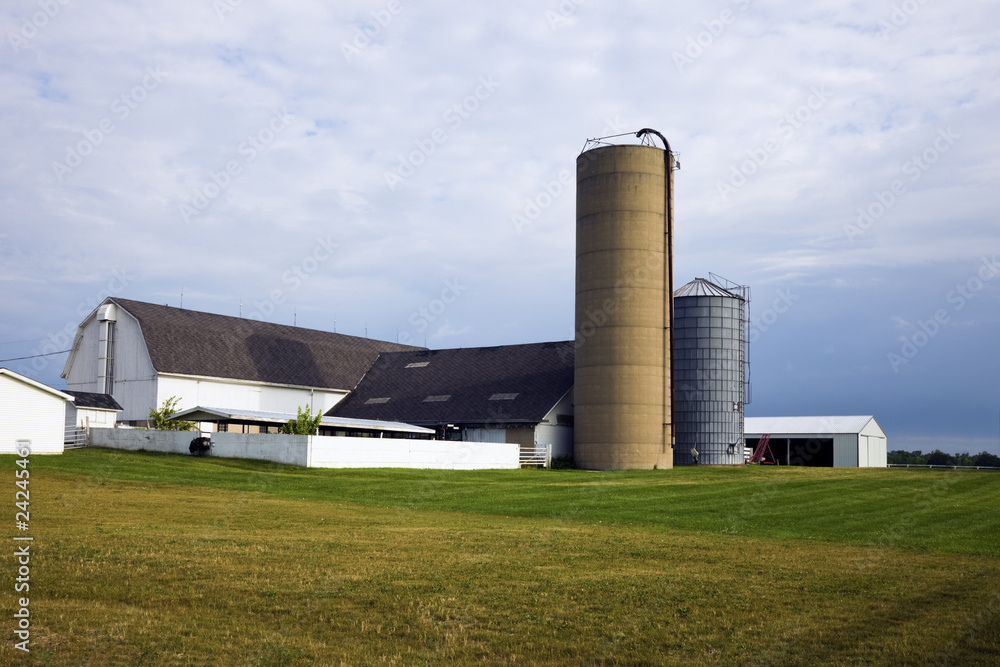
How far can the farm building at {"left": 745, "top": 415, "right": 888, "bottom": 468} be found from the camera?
6812 centimetres

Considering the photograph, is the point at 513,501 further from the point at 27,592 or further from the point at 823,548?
the point at 27,592

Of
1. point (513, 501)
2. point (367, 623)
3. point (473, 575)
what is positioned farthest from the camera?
point (513, 501)

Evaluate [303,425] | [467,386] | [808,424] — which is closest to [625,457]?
[467,386]

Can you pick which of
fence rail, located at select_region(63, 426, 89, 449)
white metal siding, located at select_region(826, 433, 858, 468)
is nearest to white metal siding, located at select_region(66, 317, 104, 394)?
fence rail, located at select_region(63, 426, 89, 449)

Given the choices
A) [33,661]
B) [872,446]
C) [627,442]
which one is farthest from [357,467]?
[872,446]

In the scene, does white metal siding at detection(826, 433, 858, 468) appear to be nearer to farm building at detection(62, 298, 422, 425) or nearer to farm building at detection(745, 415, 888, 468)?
farm building at detection(745, 415, 888, 468)

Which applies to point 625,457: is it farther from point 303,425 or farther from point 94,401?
point 94,401

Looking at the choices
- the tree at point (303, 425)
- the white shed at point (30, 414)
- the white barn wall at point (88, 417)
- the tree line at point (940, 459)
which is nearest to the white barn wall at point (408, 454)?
the tree at point (303, 425)

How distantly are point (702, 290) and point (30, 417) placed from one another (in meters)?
40.4

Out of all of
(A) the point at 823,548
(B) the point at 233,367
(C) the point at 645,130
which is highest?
(C) the point at 645,130

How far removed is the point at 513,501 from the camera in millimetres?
28781

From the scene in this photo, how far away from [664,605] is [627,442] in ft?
130

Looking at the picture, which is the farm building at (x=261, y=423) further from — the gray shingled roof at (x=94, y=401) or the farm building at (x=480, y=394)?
the gray shingled roof at (x=94, y=401)

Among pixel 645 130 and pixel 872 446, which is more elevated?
pixel 645 130
